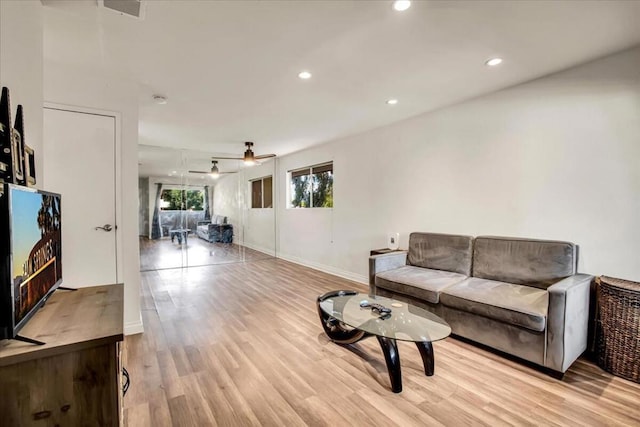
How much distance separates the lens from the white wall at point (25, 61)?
50.9 inches

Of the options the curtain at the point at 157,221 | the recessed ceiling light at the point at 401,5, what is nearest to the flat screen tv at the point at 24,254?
the recessed ceiling light at the point at 401,5

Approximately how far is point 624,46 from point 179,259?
7182 mm

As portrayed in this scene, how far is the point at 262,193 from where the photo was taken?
25.5 feet

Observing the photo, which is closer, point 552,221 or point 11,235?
point 11,235

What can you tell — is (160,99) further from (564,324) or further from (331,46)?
(564,324)

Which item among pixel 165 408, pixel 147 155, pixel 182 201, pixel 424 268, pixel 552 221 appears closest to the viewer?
pixel 165 408

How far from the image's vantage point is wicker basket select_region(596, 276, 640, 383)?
6.68ft

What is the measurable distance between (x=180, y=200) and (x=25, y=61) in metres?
5.43

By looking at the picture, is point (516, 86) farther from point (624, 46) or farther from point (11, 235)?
point (11, 235)

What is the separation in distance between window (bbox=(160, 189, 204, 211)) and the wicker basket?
685 centimetres

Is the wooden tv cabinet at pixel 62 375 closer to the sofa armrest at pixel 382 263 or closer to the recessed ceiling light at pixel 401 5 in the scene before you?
the recessed ceiling light at pixel 401 5

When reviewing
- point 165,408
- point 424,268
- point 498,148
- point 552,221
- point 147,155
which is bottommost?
point 165,408

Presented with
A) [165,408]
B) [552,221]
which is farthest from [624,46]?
[165,408]

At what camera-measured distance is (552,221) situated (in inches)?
109
